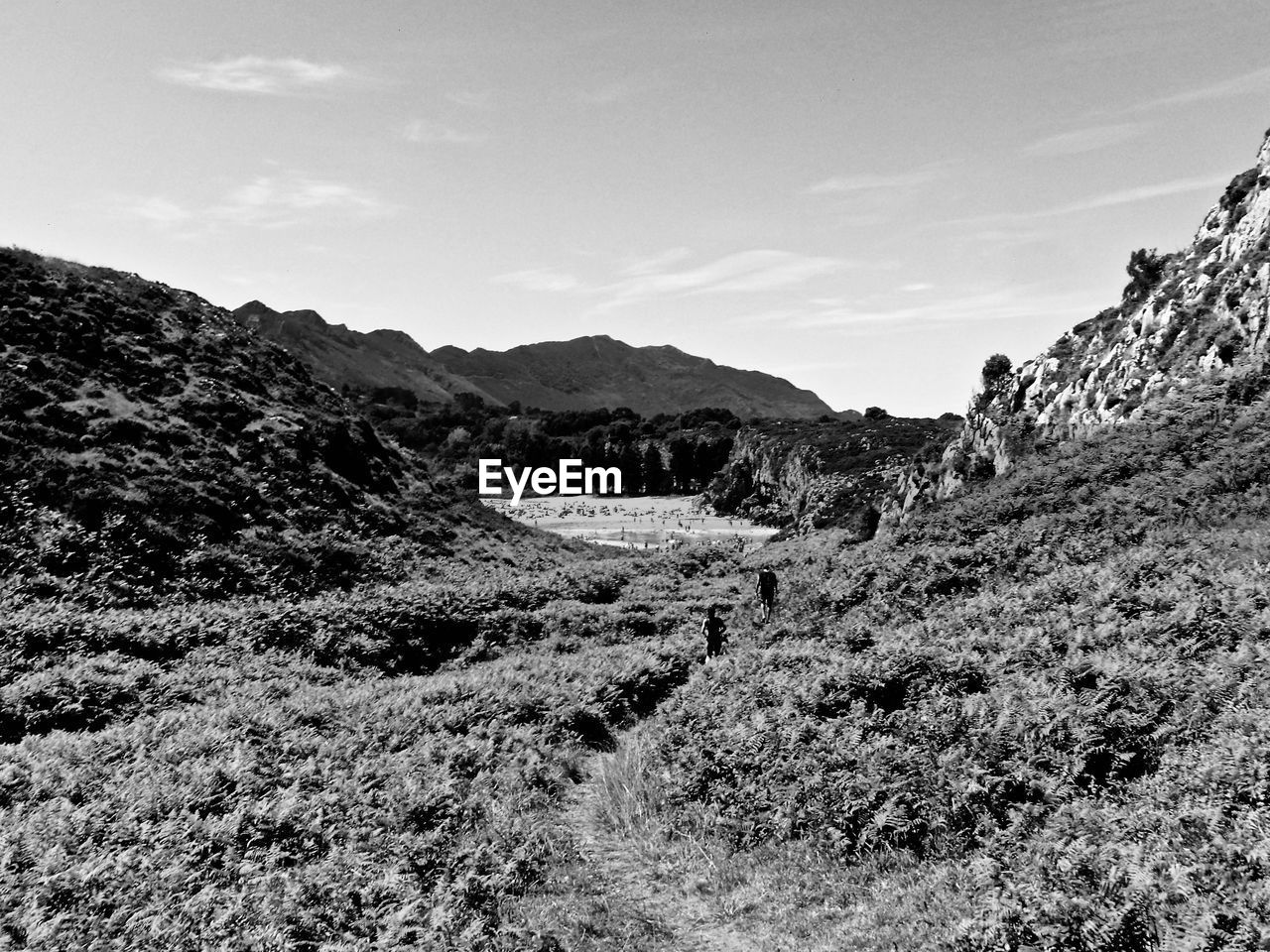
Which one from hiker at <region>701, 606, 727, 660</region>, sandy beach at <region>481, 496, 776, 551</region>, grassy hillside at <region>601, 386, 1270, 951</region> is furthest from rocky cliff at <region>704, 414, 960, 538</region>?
grassy hillside at <region>601, 386, 1270, 951</region>

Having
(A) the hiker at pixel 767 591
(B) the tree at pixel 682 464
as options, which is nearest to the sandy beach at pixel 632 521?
(B) the tree at pixel 682 464

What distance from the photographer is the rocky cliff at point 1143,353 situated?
32.2 m

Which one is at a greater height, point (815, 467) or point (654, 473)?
point (815, 467)

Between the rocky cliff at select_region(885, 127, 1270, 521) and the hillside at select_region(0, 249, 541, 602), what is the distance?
32555 mm

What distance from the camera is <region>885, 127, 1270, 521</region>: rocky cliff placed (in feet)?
106

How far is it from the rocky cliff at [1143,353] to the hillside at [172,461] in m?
32.6

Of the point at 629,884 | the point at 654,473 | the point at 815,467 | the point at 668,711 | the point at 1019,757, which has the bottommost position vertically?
the point at 629,884

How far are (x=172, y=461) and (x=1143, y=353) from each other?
160ft

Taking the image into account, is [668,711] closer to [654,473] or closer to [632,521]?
[632,521]

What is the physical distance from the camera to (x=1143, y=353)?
37562 mm

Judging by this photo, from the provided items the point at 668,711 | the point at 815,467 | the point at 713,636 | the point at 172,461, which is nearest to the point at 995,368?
the point at 713,636

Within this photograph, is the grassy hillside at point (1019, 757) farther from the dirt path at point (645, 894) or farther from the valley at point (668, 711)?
the dirt path at point (645, 894)

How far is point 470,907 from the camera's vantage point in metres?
9.65

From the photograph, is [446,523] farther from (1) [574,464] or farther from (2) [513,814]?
(1) [574,464]
